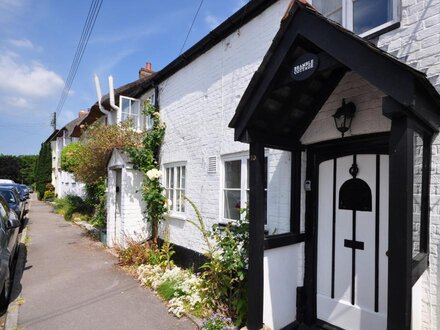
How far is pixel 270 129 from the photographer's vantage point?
3980 millimetres

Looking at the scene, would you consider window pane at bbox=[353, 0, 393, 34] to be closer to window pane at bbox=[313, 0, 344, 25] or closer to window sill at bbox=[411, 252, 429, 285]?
window pane at bbox=[313, 0, 344, 25]

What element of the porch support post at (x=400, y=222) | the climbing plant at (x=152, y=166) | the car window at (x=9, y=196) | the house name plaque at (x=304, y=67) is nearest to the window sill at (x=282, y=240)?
the porch support post at (x=400, y=222)

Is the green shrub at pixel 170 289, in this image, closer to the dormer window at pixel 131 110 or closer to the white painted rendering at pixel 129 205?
the white painted rendering at pixel 129 205

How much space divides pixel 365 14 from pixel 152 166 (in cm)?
639

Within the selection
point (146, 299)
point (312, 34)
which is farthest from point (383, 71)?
point (146, 299)

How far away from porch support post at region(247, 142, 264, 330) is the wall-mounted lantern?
109 centimetres

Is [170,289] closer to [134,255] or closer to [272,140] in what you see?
[134,255]

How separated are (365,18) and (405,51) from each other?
81 cm

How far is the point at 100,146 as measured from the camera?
31.9 ft

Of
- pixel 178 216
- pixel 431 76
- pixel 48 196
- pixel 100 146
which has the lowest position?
pixel 48 196

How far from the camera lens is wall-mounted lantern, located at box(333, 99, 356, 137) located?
3652 mm

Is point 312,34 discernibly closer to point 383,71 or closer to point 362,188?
point 383,71

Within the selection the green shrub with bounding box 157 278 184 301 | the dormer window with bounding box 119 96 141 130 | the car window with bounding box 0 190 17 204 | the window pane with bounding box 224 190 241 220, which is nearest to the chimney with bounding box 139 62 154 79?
the dormer window with bounding box 119 96 141 130

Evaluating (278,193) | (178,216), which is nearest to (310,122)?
(278,193)
